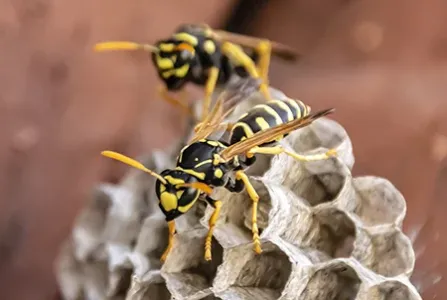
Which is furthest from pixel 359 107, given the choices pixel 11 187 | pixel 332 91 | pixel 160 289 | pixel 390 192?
pixel 11 187

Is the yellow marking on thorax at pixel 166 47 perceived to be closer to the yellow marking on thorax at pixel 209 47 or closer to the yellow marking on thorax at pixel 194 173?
the yellow marking on thorax at pixel 209 47

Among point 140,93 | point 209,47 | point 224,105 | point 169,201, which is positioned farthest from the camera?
point 140,93

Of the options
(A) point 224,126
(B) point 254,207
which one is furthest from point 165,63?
(B) point 254,207

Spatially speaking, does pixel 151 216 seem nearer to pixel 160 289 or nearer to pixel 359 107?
pixel 160 289

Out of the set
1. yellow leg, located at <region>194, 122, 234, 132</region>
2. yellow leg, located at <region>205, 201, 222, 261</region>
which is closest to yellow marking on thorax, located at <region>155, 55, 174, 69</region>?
yellow leg, located at <region>194, 122, 234, 132</region>

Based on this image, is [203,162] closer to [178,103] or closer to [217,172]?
[217,172]

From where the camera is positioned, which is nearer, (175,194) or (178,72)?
(175,194)

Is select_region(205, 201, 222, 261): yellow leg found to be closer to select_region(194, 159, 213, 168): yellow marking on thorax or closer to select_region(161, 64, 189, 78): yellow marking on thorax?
select_region(194, 159, 213, 168): yellow marking on thorax
